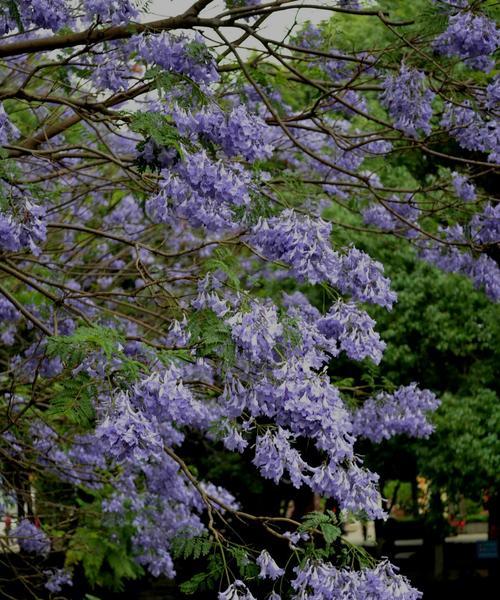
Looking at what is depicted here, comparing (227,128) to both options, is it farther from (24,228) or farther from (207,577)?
(207,577)

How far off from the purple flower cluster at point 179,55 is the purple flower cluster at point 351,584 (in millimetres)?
2092

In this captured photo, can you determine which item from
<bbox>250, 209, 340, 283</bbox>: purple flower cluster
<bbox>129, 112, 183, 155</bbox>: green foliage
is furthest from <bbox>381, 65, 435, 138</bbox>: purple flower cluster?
<bbox>129, 112, 183, 155</bbox>: green foliage

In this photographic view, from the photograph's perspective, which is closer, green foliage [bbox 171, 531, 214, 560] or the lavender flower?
the lavender flower

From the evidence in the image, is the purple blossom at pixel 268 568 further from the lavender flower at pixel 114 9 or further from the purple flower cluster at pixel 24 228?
the lavender flower at pixel 114 9

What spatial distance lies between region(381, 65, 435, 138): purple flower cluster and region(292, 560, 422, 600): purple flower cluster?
2842 mm

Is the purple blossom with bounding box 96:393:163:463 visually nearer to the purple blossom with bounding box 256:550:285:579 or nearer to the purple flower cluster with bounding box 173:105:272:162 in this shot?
the purple blossom with bounding box 256:550:285:579

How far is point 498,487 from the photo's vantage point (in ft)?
42.7

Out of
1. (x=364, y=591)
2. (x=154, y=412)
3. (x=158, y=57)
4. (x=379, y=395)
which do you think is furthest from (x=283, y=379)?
(x=379, y=395)

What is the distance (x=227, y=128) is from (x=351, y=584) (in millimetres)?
1901

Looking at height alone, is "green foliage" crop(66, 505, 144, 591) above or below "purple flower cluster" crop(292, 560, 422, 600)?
above

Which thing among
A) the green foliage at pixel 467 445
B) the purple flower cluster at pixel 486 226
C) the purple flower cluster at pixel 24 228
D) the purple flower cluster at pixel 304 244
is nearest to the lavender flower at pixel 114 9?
the purple flower cluster at pixel 24 228

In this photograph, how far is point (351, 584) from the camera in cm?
405

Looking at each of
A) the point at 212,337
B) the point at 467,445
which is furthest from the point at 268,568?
the point at 467,445

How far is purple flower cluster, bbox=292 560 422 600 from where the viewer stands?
4.03 meters
